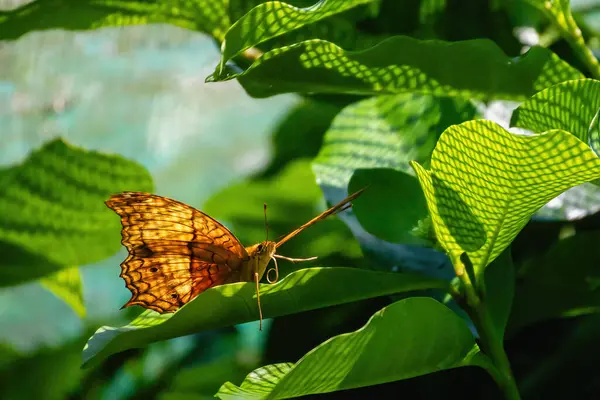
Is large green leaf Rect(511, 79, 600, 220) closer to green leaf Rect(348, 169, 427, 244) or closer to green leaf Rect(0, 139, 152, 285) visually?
green leaf Rect(348, 169, 427, 244)

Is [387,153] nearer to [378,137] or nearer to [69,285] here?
[378,137]

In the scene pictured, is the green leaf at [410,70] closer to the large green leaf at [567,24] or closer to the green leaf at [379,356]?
the large green leaf at [567,24]

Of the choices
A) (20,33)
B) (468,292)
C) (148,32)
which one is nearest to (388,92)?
(468,292)

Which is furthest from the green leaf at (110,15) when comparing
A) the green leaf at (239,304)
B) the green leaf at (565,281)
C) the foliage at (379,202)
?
the green leaf at (565,281)

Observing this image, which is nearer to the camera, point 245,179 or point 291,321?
point 291,321

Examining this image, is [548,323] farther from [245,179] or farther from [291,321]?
[245,179]

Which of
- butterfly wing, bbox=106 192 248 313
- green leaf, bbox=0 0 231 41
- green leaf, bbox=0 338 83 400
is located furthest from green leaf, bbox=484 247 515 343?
green leaf, bbox=0 338 83 400

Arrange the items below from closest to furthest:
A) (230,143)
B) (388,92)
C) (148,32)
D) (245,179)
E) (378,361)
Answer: (378,361) < (388,92) < (245,179) < (148,32) < (230,143)
